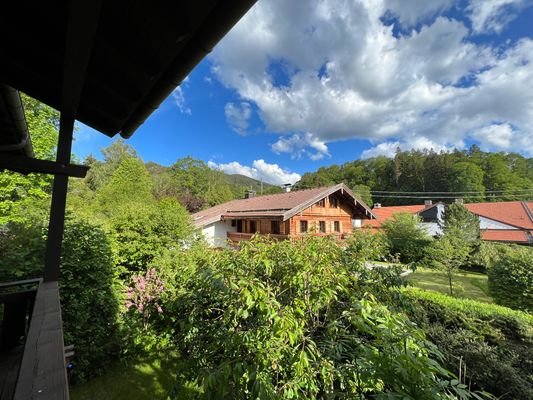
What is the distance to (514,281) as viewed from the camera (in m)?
9.02

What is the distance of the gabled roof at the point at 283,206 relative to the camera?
569 inches

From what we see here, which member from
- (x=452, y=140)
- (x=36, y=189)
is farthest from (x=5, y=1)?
(x=452, y=140)

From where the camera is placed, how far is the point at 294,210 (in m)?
14.1

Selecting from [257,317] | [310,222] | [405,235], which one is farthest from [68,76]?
[405,235]

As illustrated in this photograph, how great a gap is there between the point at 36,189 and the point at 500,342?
15.6 metres

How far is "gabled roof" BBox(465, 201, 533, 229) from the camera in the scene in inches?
913

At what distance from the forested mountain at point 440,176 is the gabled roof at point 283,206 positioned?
3156 centimetres

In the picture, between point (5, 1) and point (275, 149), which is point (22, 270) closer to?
point (5, 1)

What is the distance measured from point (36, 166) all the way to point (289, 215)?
474 inches

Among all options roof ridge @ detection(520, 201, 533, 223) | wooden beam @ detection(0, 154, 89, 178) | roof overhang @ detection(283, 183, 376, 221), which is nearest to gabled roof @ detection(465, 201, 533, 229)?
roof ridge @ detection(520, 201, 533, 223)

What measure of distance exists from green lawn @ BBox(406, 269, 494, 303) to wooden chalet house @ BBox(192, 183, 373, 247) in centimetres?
492

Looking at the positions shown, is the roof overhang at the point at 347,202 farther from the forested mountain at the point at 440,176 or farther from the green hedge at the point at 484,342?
the forested mountain at the point at 440,176

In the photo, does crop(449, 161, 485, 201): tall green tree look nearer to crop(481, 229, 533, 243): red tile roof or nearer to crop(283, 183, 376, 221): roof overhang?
crop(481, 229, 533, 243): red tile roof

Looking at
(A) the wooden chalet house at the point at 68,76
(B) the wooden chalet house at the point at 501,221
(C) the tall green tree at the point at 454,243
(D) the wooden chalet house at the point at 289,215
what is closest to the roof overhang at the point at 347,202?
(D) the wooden chalet house at the point at 289,215
